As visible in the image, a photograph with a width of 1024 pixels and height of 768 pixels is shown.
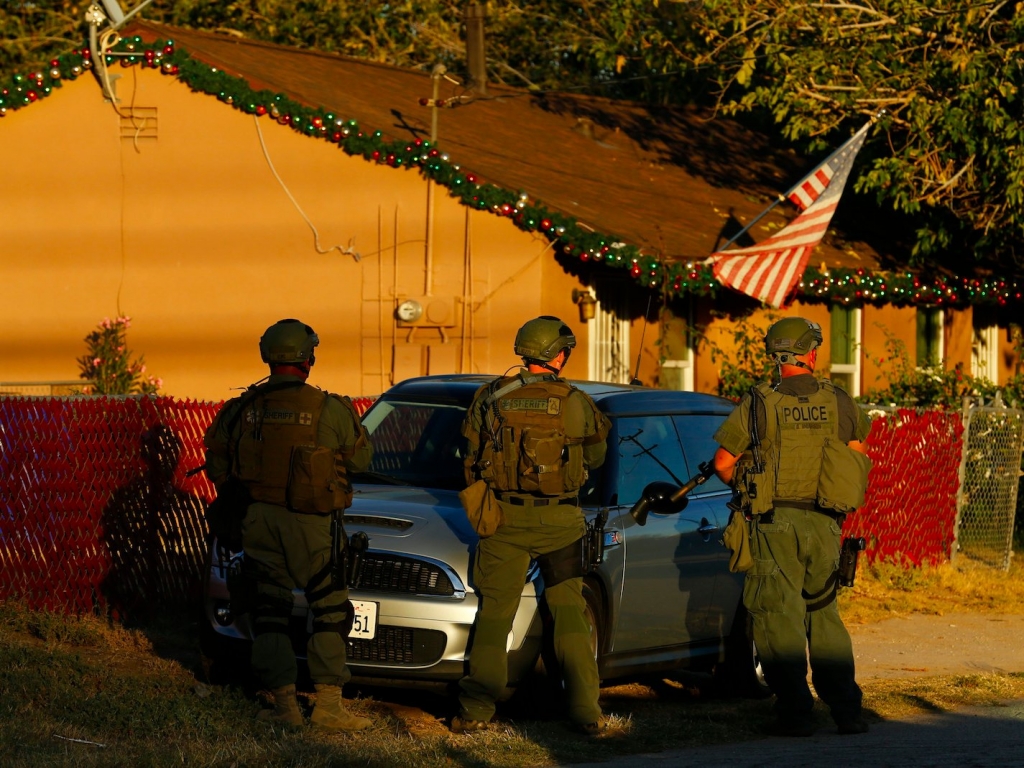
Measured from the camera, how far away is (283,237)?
681 inches

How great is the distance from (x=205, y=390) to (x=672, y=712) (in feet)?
34.3

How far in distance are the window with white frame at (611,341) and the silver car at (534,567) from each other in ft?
25.6

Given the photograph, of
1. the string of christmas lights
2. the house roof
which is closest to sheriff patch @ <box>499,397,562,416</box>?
the string of christmas lights

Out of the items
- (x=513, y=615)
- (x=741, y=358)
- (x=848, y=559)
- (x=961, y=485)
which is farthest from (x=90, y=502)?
(x=741, y=358)

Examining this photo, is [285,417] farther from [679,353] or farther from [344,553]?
[679,353]

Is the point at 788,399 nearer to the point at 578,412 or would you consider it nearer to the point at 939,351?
the point at 578,412

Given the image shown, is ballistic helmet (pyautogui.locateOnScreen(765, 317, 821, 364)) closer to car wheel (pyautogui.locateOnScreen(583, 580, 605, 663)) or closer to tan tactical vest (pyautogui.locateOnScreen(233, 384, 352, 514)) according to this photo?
car wheel (pyautogui.locateOnScreen(583, 580, 605, 663))

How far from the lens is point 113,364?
17.2 metres

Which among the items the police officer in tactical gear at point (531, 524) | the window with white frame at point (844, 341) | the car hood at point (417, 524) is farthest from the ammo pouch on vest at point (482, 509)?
the window with white frame at point (844, 341)

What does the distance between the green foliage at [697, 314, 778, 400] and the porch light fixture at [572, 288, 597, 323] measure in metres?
1.32

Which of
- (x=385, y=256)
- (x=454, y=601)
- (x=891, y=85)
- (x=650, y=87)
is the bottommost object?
(x=454, y=601)

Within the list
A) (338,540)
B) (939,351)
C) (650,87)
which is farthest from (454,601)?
(650,87)

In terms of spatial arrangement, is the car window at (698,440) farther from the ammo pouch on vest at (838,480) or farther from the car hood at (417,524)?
the car hood at (417,524)

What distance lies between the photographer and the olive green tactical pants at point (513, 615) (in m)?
6.99
